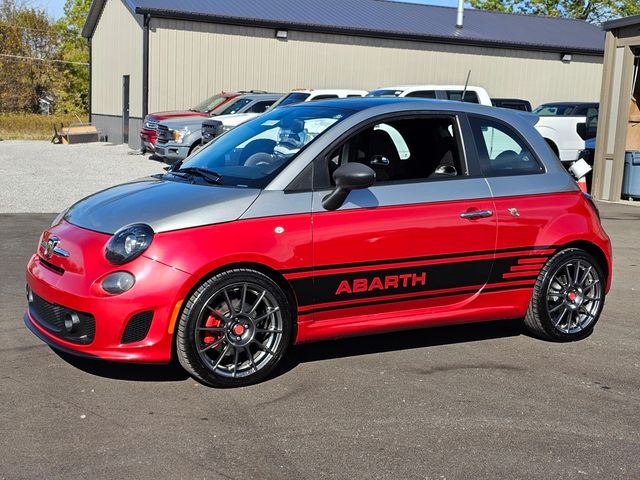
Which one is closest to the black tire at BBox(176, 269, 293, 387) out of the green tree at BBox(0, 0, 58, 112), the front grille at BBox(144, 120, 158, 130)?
the front grille at BBox(144, 120, 158, 130)

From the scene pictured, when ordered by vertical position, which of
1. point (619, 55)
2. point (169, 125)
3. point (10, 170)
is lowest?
point (10, 170)

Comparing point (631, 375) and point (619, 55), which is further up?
point (619, 55)

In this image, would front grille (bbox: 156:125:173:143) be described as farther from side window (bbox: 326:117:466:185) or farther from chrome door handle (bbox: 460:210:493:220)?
chrome door handle (bbox: 460:210:493:220)

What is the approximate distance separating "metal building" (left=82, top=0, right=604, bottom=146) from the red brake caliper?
22.9m

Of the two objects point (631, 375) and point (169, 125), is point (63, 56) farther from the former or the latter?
point (631, 375)

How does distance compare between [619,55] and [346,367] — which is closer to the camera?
[346,367]

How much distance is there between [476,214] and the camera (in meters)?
5.67

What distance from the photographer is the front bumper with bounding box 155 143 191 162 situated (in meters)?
19.7

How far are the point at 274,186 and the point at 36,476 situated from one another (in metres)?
2.21

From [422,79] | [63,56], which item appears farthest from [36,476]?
[63,56]

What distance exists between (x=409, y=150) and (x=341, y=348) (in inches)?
58.4

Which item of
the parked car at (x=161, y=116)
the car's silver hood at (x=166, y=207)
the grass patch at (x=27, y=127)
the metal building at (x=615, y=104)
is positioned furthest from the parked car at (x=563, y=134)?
the grass patch at (x=27, y=127)

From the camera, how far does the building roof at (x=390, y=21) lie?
27.6 m

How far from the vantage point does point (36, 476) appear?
379cm
